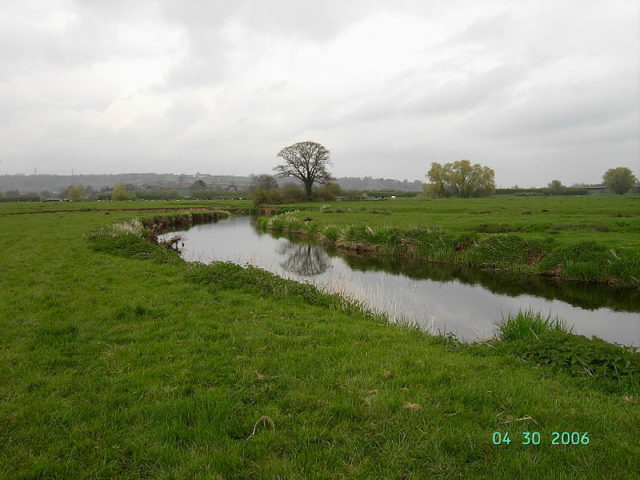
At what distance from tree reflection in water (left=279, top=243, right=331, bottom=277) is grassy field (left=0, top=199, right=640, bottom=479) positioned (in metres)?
10.8

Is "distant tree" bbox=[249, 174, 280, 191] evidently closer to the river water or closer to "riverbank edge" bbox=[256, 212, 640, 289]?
"riverbank edge" bbox=[256, 212, 640, 289]

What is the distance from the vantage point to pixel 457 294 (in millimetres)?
14906

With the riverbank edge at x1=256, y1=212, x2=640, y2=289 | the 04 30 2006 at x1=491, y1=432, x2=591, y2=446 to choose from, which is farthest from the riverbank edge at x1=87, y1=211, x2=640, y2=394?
the riverbank edge at x1=256, y1=212, x2=640, y2=289

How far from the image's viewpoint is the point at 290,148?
71938 mm

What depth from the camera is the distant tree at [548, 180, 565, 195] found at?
92.4 metres

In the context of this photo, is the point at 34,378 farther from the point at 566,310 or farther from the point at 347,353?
the point at 566,310

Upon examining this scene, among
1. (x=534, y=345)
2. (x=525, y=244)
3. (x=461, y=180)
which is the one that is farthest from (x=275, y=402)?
(x=461, y=180)

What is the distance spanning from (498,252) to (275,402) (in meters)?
18.2

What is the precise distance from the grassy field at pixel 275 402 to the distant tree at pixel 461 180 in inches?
3400

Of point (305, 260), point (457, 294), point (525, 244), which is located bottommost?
point (457, 294)

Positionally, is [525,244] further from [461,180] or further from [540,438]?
[461,180]

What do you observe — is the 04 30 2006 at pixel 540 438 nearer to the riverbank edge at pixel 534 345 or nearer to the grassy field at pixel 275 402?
the grassy field at pixel 275 402

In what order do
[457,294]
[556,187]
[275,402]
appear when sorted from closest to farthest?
1. [275,402]
2. [457,294]
3. [556,187]

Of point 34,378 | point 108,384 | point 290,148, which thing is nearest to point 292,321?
point 108,384
